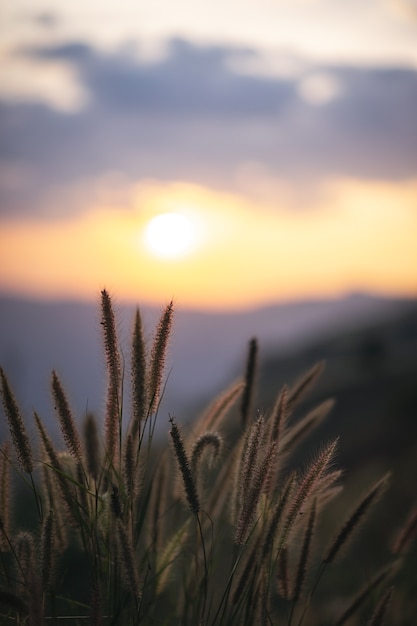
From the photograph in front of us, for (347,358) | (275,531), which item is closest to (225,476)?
(275,531)

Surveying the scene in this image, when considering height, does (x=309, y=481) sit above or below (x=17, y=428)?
below

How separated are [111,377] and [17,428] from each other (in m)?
0.39

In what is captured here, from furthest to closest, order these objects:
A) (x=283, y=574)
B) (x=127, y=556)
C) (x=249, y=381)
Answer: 1. (x=249, y=381)
2. (x=283, y=574)
3. (x=127, y=556)

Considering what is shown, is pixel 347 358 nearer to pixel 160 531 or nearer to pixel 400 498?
pixel 400 498

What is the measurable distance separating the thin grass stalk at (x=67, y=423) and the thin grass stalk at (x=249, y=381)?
117cm

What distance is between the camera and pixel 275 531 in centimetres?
284

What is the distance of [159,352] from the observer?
2.82 m

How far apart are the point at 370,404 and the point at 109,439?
15186 mm

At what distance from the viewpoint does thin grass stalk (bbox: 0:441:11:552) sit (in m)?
2.83

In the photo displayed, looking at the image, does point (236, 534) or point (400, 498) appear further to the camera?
point (400, 498)

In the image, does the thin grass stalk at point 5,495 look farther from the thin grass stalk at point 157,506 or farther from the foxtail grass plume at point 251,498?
the foxtail grass plume at point 251,498

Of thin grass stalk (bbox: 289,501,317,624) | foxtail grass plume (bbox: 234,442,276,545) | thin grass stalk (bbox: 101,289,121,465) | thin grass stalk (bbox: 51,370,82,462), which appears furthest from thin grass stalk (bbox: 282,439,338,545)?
thin grass stalk (bbox: 51,370,82,462)

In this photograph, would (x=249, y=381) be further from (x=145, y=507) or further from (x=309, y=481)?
(x=309, y=481)

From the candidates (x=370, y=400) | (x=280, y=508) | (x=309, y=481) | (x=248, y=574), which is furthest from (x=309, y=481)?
(x=370, y=400)
